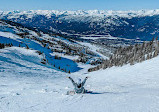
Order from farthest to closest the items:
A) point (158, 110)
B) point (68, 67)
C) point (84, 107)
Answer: point (68, 67) < point (84, 107) < point (158, 110)

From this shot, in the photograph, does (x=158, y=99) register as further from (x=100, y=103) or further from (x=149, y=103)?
(x=100, y=103)

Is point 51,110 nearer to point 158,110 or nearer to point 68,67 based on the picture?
point 158,110

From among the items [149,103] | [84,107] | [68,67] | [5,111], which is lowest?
[5,111]

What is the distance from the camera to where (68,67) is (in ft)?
231

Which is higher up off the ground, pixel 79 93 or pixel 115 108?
pixel 79 93

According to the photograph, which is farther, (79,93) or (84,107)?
(79,93)

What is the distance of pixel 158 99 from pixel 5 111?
29.0 ft

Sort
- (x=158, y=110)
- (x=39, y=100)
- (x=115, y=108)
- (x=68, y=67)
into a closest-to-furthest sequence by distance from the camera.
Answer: (x=158, y=110)
(x=115, y=108)
(x=39, y=100)
(x=68, y=67)

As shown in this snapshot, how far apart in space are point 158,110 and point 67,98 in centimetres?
560

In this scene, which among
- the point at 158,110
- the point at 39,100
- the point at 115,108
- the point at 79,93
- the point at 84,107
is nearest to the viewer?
the point at 158,110

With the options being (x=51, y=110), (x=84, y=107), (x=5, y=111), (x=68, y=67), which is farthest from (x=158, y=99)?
(x=68, y=67)

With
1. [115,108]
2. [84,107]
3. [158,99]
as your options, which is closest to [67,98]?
[84,107]

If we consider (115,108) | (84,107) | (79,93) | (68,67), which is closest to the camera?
(115,108)

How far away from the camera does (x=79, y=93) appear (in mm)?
10633
